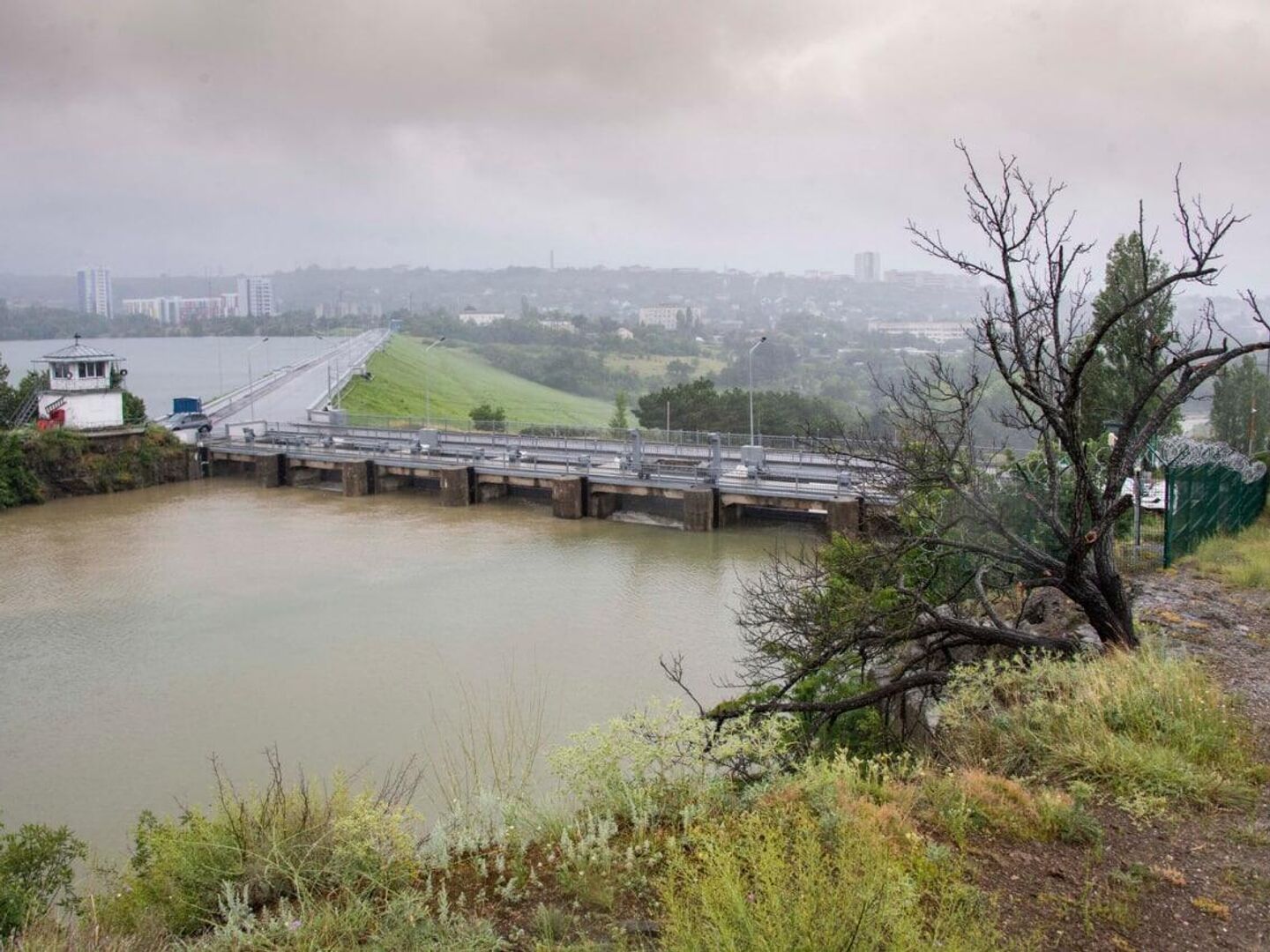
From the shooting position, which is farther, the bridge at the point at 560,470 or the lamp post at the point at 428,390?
the lamp post at the point at 428,390

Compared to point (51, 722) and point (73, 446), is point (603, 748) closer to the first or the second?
point (51, 722)

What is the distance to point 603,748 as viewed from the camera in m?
7.68

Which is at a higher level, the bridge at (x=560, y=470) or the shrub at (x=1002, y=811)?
the shrub at (x=1002, y=811)

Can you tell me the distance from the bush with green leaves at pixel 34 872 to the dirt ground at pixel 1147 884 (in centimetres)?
650

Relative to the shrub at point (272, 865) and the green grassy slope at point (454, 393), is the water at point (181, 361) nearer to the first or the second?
the green grassy slope at point (454, 393)

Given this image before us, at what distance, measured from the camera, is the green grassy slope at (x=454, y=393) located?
72.5 metres

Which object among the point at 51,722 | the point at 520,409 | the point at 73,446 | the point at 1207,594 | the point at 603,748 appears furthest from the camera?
the point at 520,409

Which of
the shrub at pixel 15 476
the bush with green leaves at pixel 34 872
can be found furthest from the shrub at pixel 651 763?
the shrub at pixel 15 476

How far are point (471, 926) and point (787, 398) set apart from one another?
4968 centimetres

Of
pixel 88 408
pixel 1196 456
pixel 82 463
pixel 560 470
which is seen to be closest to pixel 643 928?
pixel 1196 456

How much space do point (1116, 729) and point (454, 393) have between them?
255 feet

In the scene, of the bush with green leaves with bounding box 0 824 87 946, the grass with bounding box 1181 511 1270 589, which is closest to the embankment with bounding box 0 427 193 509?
the bush with green leaves with bounding box 0 824 87 946

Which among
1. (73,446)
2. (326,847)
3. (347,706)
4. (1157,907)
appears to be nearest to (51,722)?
(347,706)

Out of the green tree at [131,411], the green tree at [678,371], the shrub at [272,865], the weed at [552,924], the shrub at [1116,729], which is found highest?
the green tree at [678,371]
